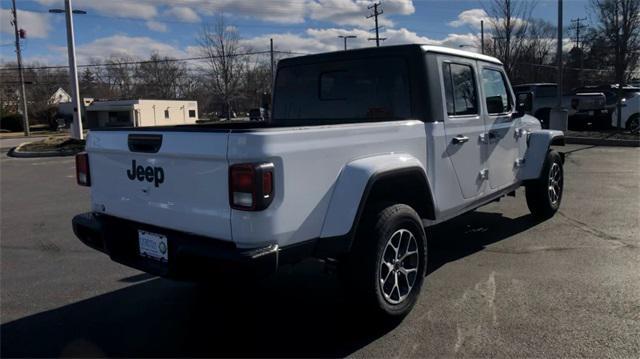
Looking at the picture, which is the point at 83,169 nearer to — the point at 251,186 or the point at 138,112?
the point at 251,186

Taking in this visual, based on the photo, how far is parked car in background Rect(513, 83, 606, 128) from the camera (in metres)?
19.6

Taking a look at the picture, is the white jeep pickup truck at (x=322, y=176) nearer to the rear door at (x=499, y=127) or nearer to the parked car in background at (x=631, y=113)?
the rear door at (x=499, y=127)

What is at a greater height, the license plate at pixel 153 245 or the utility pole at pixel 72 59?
the utility pole at pixel 72 59

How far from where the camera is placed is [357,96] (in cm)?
470

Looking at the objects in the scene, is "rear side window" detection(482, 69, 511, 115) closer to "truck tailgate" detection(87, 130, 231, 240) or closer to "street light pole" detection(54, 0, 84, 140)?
"truck tailgate" detection(87, 130, 231, 240)

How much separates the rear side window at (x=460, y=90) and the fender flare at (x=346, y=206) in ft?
4.58

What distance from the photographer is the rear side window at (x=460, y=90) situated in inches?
180

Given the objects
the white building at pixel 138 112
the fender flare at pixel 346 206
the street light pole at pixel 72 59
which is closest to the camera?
the fender flare at pixel 346 206

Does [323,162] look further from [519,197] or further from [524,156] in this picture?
[519,197]

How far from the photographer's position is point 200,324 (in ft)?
12.9

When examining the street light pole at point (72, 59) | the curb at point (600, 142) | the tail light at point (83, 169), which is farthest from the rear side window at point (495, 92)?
the street light pole at point (72, 59)

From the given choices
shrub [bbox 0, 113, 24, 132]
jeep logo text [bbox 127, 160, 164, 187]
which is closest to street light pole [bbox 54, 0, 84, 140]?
jeep logo text [bbox 127, 160, 164, 187]

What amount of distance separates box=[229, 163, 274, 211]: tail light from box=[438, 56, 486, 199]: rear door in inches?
81.3

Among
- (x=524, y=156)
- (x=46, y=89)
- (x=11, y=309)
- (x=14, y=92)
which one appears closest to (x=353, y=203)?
(x=11, y=309)
